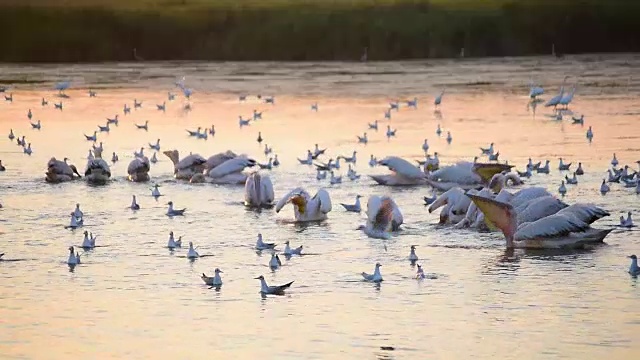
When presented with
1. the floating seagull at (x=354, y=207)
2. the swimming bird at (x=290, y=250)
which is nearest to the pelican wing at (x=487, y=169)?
the floating seagull at (x=354, y=207)

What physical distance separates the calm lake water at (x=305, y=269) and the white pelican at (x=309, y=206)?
0.26m

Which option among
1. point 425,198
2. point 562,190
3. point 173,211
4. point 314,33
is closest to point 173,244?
point 173,211

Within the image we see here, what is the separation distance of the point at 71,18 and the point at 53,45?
318 centimetres

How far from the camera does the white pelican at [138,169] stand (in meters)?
23.5

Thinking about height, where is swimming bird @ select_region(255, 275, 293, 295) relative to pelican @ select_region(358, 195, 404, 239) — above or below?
below

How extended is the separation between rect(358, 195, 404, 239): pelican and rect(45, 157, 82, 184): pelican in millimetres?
6839

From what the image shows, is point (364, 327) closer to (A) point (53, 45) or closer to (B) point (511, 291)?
(B) point (511, 291)

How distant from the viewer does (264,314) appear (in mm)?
13961

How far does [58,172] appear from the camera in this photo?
77.1 ft

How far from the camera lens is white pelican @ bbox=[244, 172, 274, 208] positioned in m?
20.5

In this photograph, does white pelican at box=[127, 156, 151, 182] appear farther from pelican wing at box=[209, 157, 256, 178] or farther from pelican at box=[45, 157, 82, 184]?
pelican wing at box=[209, 157, 256, 178]

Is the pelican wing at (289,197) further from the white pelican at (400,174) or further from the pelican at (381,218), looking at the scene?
the white pelican at (400,174)

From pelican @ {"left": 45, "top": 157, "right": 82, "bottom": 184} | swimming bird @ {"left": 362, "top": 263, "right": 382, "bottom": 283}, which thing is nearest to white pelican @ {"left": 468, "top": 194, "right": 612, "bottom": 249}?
swimming bird @ {"left": 362, "top": 263, "right": 382, "bottom": 283}

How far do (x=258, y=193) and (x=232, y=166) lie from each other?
2.36 metres
